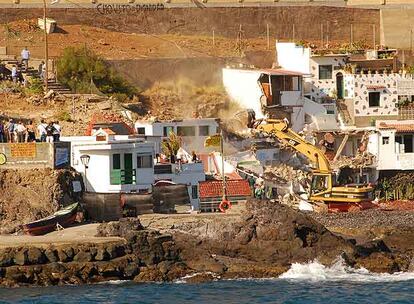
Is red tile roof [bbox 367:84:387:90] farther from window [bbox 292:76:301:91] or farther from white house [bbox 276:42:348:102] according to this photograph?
window [bbox 292:76:301:91]

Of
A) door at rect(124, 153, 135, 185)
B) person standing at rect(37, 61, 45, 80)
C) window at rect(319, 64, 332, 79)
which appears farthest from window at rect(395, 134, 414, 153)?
door at rect(124, 153, 135, 185)

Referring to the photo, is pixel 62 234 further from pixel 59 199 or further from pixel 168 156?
pixel 168 156

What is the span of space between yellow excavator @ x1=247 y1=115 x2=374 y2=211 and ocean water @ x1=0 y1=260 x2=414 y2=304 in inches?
425

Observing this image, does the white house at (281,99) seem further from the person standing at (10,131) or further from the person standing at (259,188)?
the person standing at (10,131)

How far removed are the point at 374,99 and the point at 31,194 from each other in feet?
69.6

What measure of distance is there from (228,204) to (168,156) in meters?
3.97

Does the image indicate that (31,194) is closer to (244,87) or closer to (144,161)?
(144,161)

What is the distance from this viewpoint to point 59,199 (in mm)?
60281

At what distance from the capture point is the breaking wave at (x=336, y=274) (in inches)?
2219

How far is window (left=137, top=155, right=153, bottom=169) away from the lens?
63156 mm

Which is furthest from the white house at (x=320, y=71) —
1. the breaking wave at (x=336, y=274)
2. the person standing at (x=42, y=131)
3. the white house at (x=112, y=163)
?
the breaking wave at (x=336, y=274)

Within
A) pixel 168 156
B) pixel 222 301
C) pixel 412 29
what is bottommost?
pixel 222 301

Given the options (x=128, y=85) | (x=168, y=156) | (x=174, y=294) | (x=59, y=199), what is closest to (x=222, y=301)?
(x=174, y=294)

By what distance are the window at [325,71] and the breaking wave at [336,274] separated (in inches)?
860
